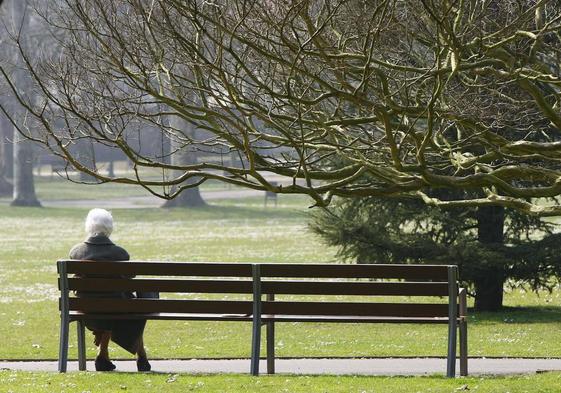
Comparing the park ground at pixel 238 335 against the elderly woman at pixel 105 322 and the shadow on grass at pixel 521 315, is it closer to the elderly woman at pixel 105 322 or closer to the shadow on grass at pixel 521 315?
the shadow on grass at pixel 521 315

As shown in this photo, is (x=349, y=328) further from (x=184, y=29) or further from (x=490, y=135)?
(x=490, y=135)

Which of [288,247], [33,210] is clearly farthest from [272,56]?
[33,210]

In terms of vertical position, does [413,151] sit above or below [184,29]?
below

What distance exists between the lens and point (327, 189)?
35.3 feet

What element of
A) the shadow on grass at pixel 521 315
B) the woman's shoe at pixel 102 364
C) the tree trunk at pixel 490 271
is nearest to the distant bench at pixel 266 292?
the woman's shoe at pixel 102 364

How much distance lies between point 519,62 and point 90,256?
408cm

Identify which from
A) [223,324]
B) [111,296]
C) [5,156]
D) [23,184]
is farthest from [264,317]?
[5,156]

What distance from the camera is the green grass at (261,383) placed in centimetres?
976

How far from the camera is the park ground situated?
10117 mm

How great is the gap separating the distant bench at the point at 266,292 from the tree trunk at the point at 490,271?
29.6ft

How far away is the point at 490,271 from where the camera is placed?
20.1 meters

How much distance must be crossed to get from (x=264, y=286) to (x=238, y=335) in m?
6.28

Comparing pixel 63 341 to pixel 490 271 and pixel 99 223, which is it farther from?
pixel 490 271

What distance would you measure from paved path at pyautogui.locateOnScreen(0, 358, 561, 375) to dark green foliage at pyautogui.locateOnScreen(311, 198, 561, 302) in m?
6.46
